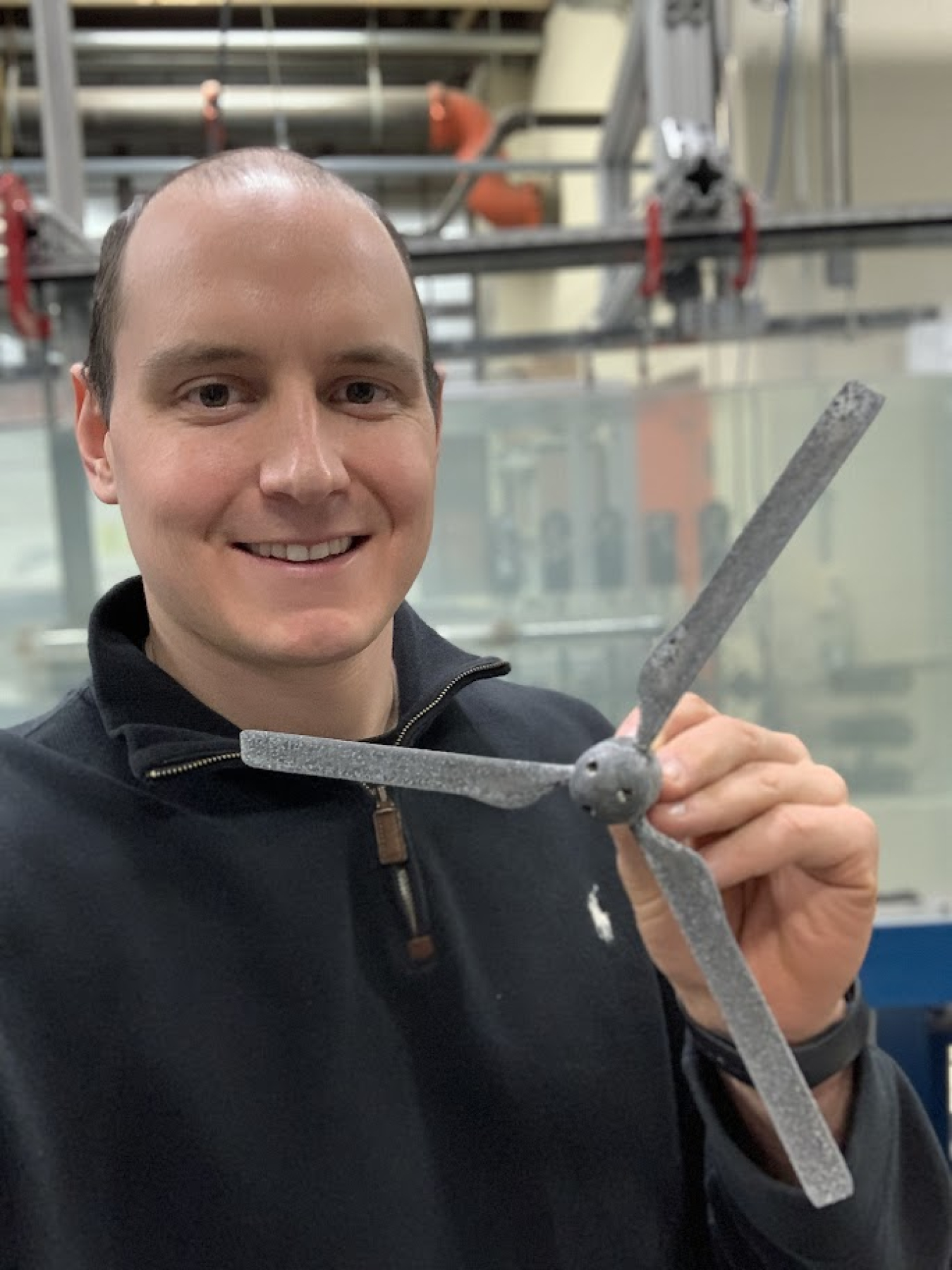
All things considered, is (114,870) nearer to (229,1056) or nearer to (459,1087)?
(229,1056)

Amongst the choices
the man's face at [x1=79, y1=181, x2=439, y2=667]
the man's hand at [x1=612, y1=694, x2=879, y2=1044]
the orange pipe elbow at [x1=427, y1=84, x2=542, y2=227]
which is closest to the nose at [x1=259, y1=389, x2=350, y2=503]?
the man's face at [x1=79, y1=181, x2=439, y2=667]

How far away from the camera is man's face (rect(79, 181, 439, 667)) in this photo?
630 mm

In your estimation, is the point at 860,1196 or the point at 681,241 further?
the point at 681,241

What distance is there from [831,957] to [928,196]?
217cm

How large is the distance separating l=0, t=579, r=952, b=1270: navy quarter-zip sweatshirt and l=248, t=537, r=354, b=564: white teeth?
0.13 meters

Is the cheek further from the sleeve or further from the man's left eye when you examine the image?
the sleeve

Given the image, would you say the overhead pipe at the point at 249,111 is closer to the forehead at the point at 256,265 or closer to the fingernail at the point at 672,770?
the forehead at the point at 256,265

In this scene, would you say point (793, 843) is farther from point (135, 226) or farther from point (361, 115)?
point (361, 115)

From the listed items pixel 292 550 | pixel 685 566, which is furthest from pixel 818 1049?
pixel 685 566

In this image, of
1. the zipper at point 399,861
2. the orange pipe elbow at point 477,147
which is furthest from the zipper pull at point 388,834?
the orange pipe elbow at point 477,147

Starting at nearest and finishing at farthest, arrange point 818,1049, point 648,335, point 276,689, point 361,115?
point 818,1049 < point 276,689 < point 648,335 < point 361,115

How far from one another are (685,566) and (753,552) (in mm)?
1323

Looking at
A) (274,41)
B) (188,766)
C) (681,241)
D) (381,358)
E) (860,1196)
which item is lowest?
(860,1196)

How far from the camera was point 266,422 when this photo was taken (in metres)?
0.64
